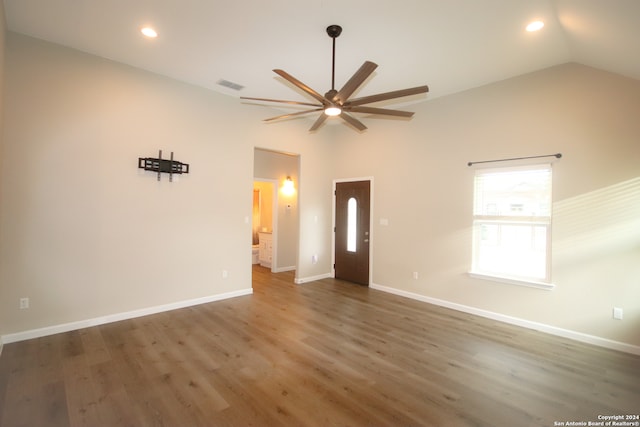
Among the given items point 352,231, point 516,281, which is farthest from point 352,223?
point 516,281

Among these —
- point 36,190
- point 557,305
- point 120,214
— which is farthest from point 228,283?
point 557,305

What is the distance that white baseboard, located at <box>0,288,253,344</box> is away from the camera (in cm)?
323

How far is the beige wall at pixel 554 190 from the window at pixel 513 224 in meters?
0.13

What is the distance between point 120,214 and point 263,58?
2785 millimetres

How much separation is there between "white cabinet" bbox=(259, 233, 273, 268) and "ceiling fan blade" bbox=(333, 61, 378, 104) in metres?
5.08

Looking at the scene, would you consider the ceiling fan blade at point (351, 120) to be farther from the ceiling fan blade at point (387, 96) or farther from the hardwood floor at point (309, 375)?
the hardwood floor at point (309, 375)

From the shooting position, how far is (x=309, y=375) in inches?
105

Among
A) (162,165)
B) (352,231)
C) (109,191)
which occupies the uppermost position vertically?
(162,165)

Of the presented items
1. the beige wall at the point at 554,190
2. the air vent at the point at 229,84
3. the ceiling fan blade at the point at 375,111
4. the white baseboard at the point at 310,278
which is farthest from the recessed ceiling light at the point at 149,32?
the white baseboard at the point at 310,278

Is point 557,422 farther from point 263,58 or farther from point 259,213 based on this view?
point 259,213

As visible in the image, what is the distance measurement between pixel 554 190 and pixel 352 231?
3.47 m

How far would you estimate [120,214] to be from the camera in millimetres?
3857

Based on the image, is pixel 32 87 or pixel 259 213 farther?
pixel 259 213

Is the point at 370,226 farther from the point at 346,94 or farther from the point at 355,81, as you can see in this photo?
the point at 355,81
